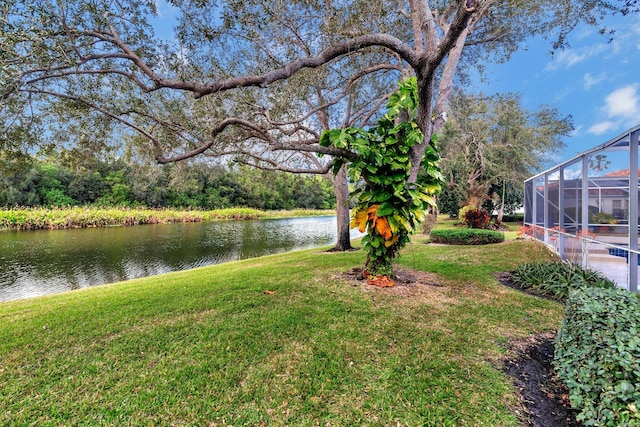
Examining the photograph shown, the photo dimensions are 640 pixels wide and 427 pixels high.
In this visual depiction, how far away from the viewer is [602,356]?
5.96ft

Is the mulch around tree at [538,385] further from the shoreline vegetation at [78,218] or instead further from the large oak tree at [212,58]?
the shoreline vegetation at [78,218]

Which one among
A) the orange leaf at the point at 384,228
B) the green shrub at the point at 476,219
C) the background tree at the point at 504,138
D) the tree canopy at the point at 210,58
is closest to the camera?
the tree canopy at the point at 210,58

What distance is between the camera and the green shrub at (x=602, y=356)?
5.32 ft

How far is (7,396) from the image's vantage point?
2.14m

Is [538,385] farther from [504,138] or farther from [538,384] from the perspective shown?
[504,138]

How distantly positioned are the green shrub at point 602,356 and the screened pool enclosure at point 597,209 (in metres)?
2.59

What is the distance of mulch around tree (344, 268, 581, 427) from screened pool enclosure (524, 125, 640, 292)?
2.55 meters

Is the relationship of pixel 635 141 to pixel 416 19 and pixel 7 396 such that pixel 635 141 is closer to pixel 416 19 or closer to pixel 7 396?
pixel 416 19

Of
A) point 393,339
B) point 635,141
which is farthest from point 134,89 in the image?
point 635,141

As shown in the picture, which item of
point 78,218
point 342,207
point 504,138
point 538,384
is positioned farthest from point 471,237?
point 78,218

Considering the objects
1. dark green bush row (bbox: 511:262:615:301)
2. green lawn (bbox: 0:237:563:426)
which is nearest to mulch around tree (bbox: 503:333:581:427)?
green lawn (bbox: 0:237:563:426)

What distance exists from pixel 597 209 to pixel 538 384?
7.34 metres

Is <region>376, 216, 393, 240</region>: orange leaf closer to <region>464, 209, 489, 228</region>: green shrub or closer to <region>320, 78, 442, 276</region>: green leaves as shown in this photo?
<region>320, 78, 442, 276</region>: green leaves

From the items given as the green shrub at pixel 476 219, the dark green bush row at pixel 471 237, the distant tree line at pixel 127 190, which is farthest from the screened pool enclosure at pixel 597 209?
the distant tree line at pixel 127 190
